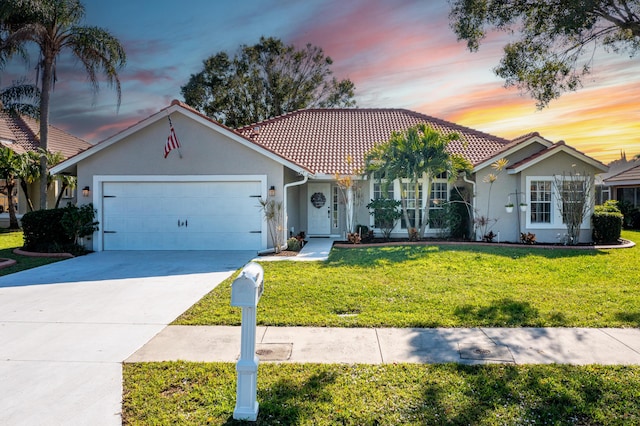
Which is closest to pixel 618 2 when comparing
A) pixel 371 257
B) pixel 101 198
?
pixel 371 257

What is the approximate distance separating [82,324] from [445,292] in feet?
19.9

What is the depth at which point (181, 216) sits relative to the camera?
13.7m

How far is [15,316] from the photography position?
651 cm

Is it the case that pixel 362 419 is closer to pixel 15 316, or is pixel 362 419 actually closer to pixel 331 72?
pixel 15 316

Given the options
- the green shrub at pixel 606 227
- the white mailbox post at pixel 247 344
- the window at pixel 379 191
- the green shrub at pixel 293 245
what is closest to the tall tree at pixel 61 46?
the green shrub at pixel 293 245

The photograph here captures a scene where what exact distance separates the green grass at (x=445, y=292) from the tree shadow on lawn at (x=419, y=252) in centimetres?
6

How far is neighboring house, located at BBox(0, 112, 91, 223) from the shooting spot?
21906mm

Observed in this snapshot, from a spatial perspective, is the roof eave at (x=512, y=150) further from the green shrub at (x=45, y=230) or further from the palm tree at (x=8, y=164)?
the palm tree at (x=8, y=164)

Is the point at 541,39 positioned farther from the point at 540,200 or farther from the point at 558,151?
the point at 540,200

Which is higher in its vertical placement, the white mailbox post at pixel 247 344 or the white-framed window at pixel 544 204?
the white-framed window at pixel 544 204

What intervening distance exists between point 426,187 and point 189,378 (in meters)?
12.9

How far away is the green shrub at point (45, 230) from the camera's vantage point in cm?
1297

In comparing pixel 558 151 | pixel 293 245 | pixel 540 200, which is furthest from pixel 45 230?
pixel 558 151

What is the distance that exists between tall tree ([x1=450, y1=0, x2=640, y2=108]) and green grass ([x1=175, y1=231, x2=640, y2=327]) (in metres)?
4.30
